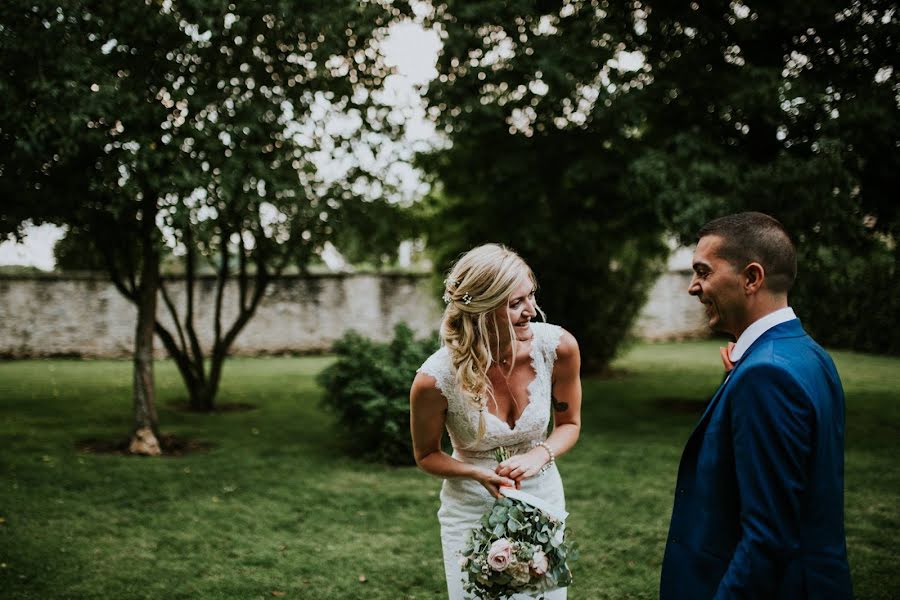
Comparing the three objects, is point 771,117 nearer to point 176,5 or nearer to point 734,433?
point 176,5

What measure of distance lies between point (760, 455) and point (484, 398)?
1.40 m

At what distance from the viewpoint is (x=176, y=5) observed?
326 inches

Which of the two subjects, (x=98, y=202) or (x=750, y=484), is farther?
(x=98, y=202)

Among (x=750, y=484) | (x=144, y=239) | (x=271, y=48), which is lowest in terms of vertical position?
(x=750, y=484)

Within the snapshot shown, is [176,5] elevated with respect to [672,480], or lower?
elevated

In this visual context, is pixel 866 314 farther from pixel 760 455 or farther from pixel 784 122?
pixel 760 455

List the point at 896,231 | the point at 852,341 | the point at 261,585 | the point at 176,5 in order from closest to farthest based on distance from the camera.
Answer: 1. the point at 261,585
2. the point at 176,5
3. the point at 896,231
4. the point at 852,341

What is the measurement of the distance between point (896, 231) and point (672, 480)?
516 cm

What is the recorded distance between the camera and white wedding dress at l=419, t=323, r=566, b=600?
3096 millimetres

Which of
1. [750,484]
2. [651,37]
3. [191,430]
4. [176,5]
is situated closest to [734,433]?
[750,484]

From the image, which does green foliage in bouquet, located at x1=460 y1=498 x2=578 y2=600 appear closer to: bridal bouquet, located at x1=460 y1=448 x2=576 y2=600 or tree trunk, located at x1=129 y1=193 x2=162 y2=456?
bridal bouquet, located at x1=460 y1=448 x2=576 y2=600

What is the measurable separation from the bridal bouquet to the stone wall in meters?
17.7

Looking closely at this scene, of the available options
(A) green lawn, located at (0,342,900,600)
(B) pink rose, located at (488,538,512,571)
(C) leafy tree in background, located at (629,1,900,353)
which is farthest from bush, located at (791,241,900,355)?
(B) pink rose, located at (488,538,512,571)

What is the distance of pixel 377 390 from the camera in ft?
30.9
